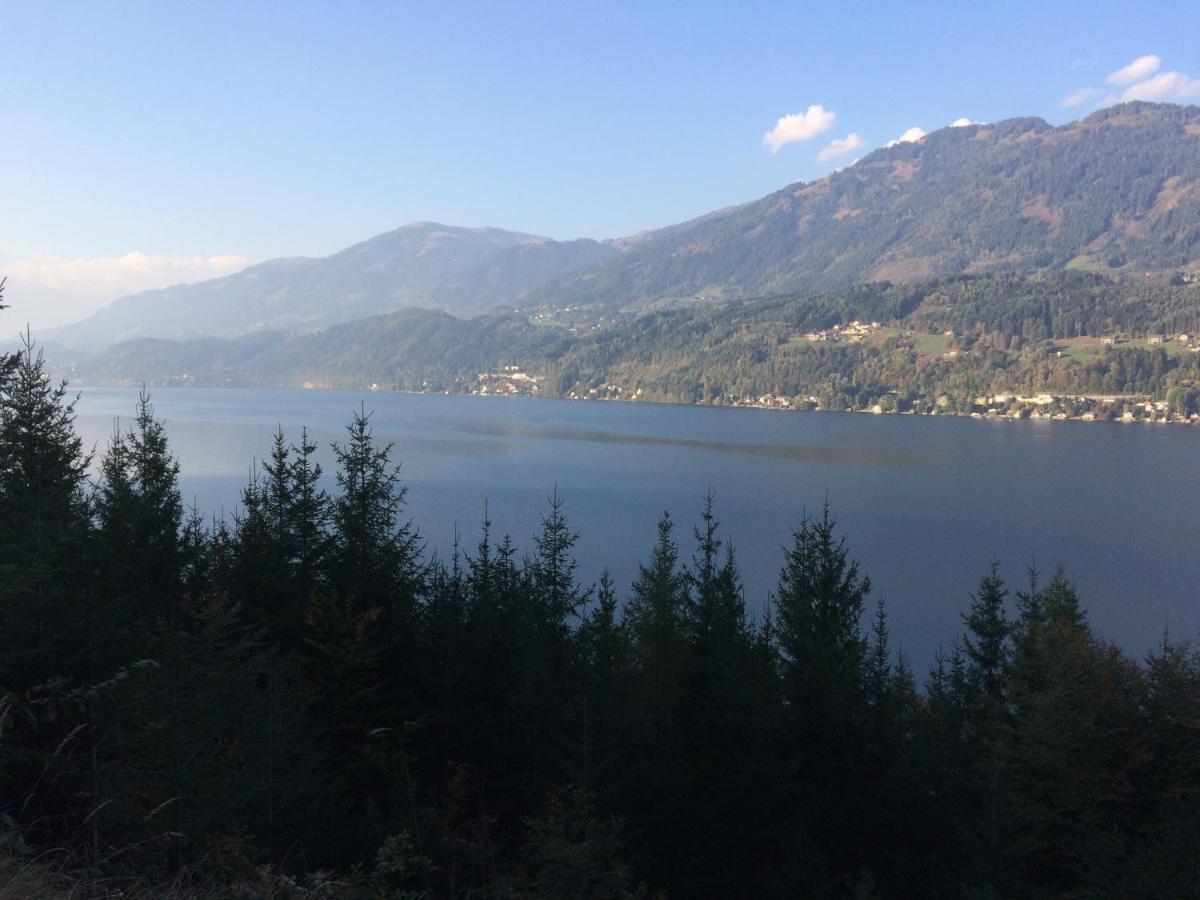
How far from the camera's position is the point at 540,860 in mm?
5672

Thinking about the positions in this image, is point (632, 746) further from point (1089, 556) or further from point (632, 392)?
point (632, 392)

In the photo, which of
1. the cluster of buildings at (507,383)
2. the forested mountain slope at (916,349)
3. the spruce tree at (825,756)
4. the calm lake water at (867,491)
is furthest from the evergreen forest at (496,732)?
the cluster of buildings at (507,383)

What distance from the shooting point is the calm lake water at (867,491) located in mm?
33750

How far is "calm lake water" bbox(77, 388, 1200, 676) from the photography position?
33.8 m

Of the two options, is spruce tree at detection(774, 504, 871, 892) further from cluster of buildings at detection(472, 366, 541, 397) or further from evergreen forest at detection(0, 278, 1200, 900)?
cluster of buildings at detection(472, 366, 541, 397)

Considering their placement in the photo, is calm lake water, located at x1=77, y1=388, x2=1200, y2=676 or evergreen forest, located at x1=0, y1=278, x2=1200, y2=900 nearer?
evergreen forest, located at x1=0, y1=278, x2=1200, y2=900

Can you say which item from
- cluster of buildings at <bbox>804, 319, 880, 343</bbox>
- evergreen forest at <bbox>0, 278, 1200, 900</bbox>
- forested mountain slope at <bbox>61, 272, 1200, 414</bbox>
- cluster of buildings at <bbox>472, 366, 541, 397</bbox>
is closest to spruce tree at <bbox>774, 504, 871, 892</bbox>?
evergreen forest at <bbox>0, 278, 1200, 900</bbox>

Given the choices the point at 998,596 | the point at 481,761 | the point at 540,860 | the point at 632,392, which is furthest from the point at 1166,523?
the point at 632,392

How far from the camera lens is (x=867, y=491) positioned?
54375 millimetres

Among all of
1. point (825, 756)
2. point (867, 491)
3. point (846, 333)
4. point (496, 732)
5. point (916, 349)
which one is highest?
point (846, 333)

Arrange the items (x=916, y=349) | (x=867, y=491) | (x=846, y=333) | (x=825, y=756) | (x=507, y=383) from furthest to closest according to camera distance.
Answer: (x=507, y=383), (x=846, y=333), (x=916, y=349), (x=867, y=491), (x=825, y=756)

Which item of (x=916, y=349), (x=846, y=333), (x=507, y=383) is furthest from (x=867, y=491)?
(x=507, y=383)

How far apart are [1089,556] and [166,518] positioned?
37705 mm

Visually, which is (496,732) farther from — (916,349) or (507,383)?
(507,383)
